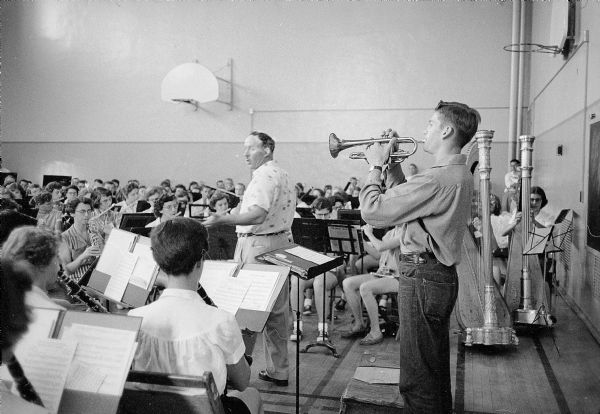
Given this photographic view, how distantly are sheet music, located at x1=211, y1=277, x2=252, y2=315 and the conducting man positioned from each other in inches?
34.0

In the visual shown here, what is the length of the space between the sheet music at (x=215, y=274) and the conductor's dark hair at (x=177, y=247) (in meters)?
0.74

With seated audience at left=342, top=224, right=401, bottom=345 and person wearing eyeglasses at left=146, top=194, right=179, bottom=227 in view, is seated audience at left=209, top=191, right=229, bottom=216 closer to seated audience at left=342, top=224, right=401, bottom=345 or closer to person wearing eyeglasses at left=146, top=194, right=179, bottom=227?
person wearing eyeglasses at left=146, top=194, right=179, bottom=227

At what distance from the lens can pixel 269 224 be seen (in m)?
3.68

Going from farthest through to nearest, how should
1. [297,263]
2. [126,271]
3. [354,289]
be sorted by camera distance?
[354,289], [126,271], [297,263]

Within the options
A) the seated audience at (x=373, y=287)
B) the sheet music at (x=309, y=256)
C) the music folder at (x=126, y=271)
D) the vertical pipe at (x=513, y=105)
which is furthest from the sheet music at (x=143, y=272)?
the vertical pipe at (x=513, y=105)

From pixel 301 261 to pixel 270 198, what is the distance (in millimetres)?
758

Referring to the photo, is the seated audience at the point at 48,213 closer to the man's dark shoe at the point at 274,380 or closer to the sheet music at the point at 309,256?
the man's dark shoe at the point at 274,380

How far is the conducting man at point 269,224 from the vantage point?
3545mm

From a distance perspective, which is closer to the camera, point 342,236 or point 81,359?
point 81,359

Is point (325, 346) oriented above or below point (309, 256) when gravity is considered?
below

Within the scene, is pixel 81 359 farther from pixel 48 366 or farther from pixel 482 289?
pixel 482 289

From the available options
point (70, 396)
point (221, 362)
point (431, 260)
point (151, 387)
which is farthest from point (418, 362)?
point (70, 396)

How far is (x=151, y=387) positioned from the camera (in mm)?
1599

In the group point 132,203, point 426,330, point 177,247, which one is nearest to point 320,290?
point 426,330
